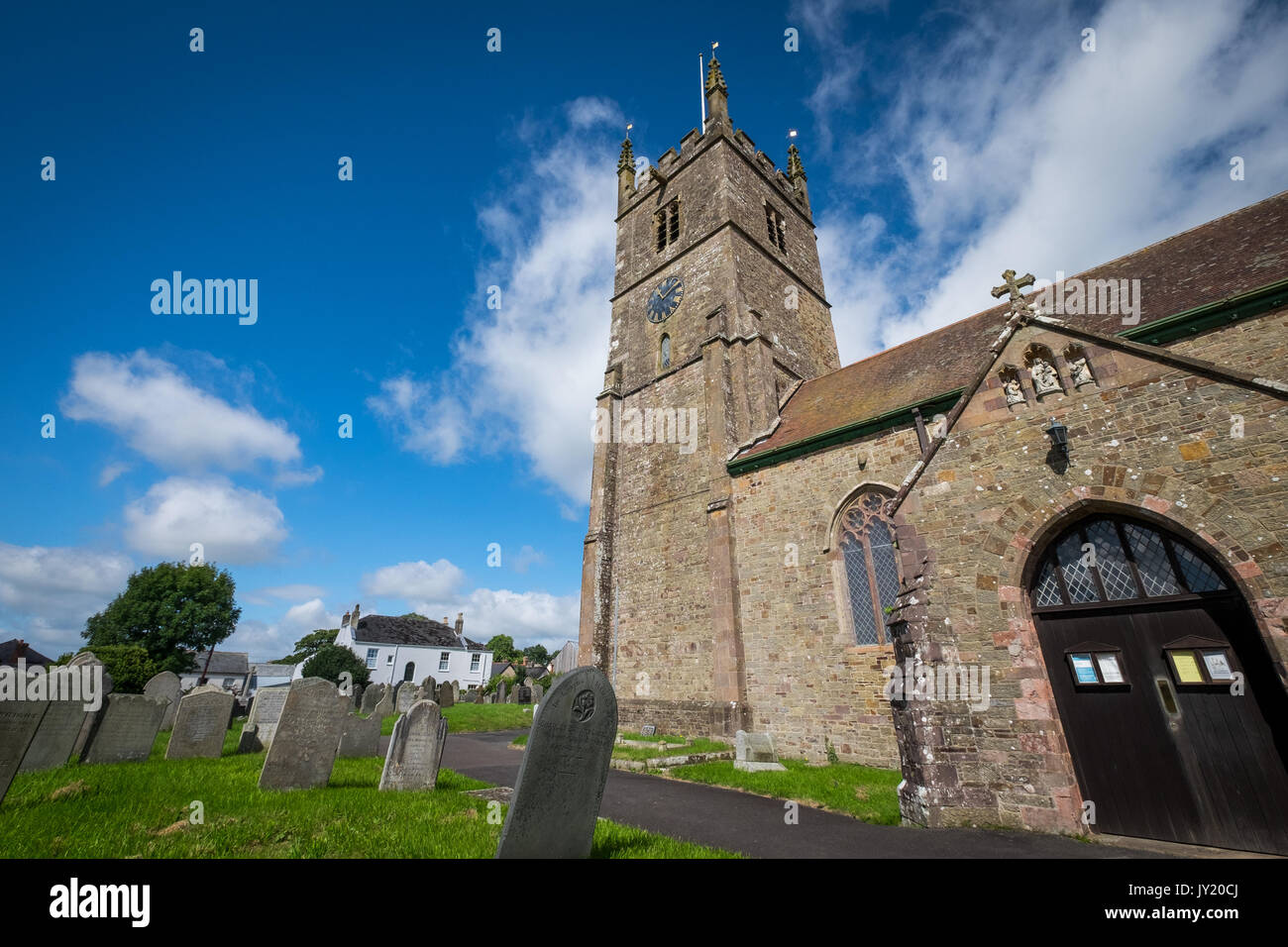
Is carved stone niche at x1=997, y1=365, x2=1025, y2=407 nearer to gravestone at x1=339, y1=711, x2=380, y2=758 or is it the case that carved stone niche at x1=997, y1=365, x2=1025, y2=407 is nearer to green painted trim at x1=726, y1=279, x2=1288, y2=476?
green painted trim at x1=726, y1=279, x2=1288, y2=476

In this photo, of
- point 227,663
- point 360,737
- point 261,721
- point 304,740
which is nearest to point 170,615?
point 227,663

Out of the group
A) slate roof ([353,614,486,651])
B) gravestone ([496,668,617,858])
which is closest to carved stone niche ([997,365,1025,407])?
gravestone ([496,668,617,858])

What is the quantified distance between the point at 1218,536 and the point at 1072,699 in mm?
2576

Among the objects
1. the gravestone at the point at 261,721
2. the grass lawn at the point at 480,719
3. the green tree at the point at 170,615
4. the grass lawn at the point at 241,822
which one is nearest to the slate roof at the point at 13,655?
the green tree at the point at 170,615

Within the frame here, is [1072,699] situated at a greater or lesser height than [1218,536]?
lesser

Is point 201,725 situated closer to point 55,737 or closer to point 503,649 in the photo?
point 55,737

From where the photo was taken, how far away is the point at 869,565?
11938 mm

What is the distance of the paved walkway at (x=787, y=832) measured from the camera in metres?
5.41

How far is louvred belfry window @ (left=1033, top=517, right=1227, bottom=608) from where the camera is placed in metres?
6.36

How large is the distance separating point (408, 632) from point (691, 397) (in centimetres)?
4463

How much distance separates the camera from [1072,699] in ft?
21.9

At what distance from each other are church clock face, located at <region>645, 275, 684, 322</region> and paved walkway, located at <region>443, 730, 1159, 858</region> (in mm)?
16679
